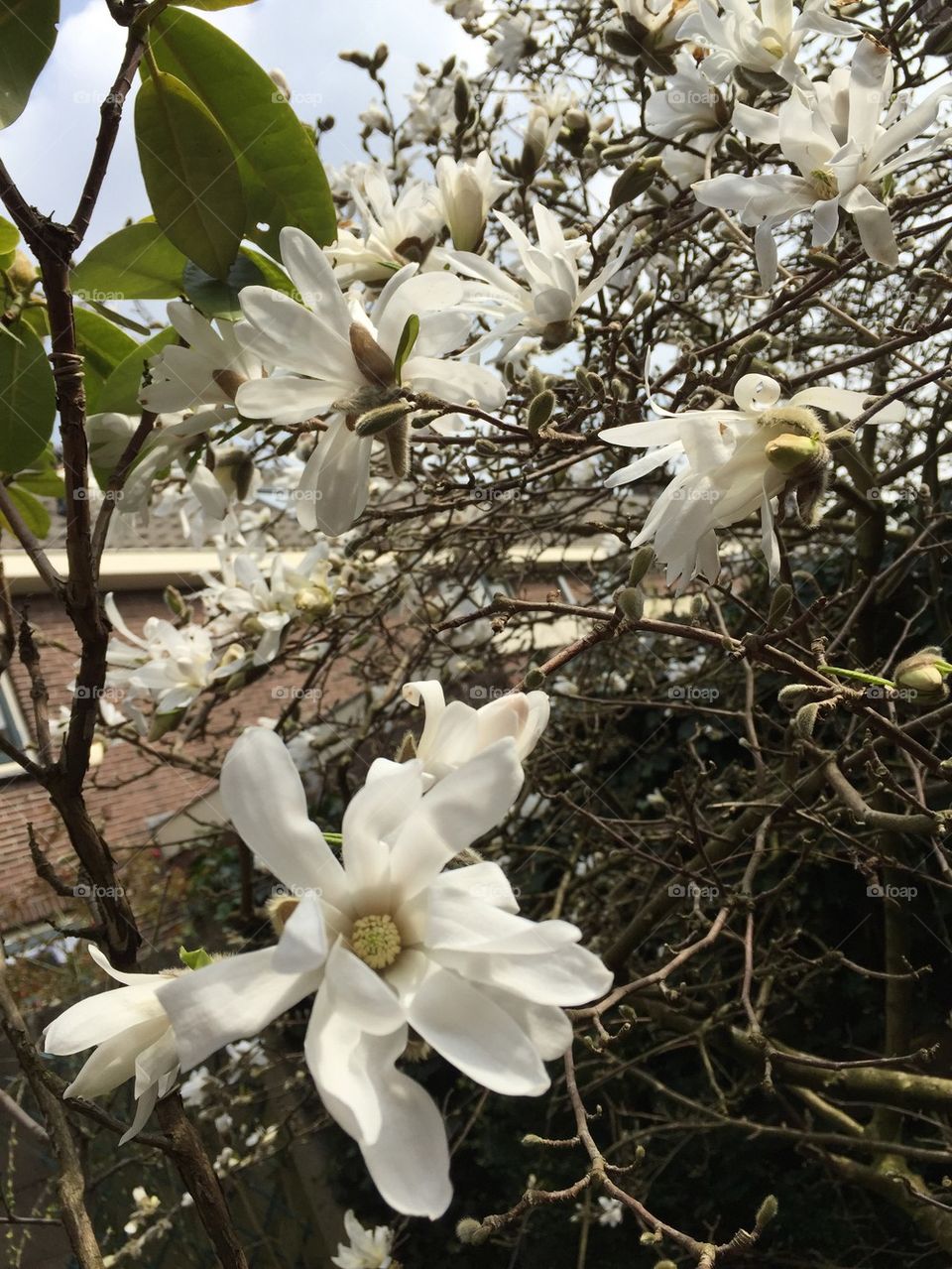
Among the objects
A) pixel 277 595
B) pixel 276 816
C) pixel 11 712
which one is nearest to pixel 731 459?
pixel 276 816

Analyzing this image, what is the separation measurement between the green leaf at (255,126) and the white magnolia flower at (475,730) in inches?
19.1

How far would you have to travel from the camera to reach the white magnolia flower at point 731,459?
0.64 metres

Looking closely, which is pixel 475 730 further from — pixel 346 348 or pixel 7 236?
pixel 7 236

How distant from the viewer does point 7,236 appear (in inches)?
30.2

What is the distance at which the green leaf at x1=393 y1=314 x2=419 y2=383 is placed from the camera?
1.98 ft

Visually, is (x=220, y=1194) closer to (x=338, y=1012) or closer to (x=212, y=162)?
(x=338, y=1012)

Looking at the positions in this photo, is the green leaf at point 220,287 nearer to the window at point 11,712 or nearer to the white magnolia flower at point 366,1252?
the white magnolia flower at point 366,1252

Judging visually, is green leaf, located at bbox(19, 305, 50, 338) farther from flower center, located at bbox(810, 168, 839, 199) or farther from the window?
the window

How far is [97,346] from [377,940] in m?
0.71

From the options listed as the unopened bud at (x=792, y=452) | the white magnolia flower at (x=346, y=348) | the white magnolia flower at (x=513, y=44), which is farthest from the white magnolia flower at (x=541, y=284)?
the white magnolia flower at (x=513, y=44)

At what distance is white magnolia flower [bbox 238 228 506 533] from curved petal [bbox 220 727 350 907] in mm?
281

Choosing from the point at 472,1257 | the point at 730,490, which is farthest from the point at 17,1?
the point at 472,1257

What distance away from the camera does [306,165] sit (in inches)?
29.1

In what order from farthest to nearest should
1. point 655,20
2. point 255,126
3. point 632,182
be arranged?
1. point 655,20
2. point 632,182
3. point 255,126
